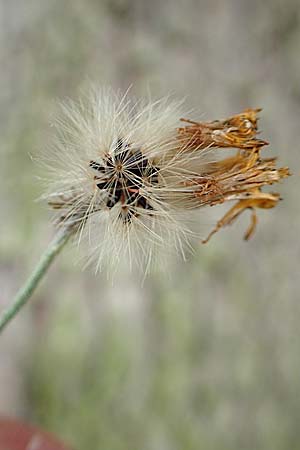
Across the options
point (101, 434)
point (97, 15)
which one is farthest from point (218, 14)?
point (101, 434)

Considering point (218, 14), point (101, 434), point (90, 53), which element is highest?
point (218, 14)

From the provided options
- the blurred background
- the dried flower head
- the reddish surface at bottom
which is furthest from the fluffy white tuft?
the blurred background

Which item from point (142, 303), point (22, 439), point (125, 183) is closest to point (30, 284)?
point (125, 183)

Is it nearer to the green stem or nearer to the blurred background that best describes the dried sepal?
the green stem

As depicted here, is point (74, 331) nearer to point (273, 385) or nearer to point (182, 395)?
point (182, 395)

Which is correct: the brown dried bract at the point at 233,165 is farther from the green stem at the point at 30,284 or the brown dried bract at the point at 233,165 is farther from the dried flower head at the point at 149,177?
the green stem at the point at 30,284
